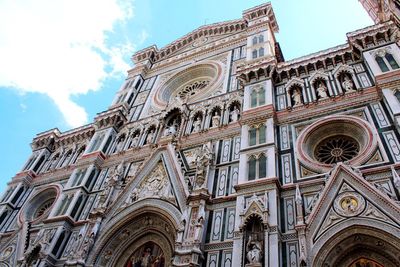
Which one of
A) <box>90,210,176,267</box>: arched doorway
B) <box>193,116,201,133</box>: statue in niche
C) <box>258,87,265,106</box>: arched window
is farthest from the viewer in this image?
<box>193,116,201,133</box>: statue in niche

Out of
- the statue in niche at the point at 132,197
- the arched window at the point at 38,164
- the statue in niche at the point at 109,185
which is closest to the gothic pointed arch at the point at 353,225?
the statue in niche at the point at 132,197

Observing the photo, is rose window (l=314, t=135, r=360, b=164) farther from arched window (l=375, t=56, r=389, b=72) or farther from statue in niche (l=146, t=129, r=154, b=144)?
statue in niche (l=146, t=129, r=154, b=144)

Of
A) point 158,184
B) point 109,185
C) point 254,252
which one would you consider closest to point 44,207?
point 109,185

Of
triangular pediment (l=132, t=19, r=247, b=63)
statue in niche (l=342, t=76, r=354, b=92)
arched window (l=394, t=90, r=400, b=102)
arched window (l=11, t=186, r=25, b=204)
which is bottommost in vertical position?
arched window (l=11, t=186, r=25, b=204)

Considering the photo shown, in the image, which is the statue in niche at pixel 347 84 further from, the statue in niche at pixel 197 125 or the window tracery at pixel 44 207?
the window tracery at pixel 44 207

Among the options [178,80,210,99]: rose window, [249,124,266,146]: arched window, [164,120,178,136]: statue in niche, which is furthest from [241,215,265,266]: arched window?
[178,80,210,99]: rose window

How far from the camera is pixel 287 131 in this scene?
13141 mm

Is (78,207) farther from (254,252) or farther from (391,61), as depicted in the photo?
(391,61)

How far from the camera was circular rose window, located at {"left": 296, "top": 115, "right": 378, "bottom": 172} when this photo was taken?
11126mm

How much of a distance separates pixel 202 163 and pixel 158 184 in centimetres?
206

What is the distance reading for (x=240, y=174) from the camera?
1192 cm

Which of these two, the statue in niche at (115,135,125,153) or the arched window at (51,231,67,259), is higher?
the statue in niche at (115,135,125,153)

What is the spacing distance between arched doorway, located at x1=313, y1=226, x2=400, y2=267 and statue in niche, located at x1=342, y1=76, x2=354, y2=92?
19.7ft

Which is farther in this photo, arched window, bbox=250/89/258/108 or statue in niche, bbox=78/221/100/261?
arched window, bbox=250/89/258/108
